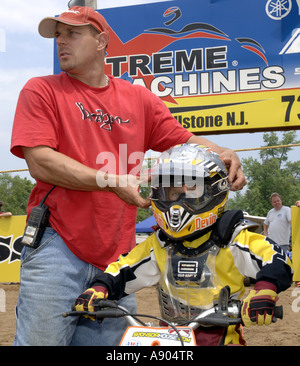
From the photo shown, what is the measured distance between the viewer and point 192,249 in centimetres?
292

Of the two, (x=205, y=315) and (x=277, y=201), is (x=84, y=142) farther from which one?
(x=277, y=201)

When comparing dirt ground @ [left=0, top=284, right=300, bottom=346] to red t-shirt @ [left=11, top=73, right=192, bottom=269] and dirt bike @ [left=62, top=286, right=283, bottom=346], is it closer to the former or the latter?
red t-shirt @ [left=11, top=73, right=192, bottom=269]

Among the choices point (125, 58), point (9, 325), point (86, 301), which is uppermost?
point (125, 58)

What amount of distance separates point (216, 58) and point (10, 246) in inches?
250

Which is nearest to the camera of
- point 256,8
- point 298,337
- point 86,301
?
point 86,301

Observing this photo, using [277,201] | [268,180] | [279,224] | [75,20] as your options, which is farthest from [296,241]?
[268,180]

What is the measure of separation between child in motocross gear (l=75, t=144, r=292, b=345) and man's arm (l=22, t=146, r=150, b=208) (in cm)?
24

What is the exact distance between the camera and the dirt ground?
6.22 meters

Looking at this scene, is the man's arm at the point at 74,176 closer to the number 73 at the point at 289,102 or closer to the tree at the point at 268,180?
the number 73 at the point at 289,102

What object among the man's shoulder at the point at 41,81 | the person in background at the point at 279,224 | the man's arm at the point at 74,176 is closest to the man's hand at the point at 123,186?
the man's arm at the point at 74,176

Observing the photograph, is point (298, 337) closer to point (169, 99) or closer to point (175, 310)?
point (175, 310)

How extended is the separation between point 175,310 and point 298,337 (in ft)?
13.4
